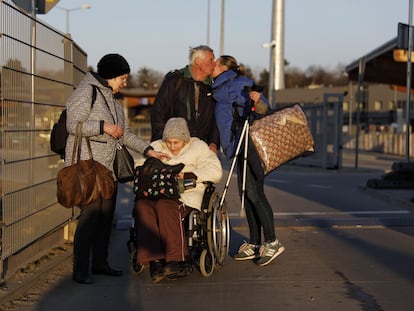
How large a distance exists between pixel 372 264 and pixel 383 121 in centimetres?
9392

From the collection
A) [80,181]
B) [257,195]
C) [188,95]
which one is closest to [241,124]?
[188,95]

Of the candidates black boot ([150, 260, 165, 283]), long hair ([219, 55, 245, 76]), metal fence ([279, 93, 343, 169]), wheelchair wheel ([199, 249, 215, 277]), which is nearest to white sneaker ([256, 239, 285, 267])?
wheelchair wheel ([199, 249, 215, 277])

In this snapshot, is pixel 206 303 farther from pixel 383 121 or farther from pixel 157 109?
pixel 383 121

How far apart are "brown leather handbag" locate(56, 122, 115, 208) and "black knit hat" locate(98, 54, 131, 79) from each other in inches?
25.7

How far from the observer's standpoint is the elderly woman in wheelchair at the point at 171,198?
6.50 meters

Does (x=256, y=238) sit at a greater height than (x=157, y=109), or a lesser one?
lesser

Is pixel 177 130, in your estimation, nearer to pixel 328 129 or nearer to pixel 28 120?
pixel 28 120

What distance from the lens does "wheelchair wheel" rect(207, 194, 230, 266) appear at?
6651 millimetres

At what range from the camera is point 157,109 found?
24.6 feet

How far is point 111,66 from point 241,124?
1.42m

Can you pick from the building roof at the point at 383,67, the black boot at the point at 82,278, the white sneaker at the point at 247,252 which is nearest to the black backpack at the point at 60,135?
the black boot at the point at 82,278

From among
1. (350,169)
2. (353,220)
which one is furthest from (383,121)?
(353,220)

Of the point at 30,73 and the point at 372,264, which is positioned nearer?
the point at 30,73

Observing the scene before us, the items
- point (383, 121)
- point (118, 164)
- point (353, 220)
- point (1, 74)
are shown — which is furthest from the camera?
point (383, 121)
